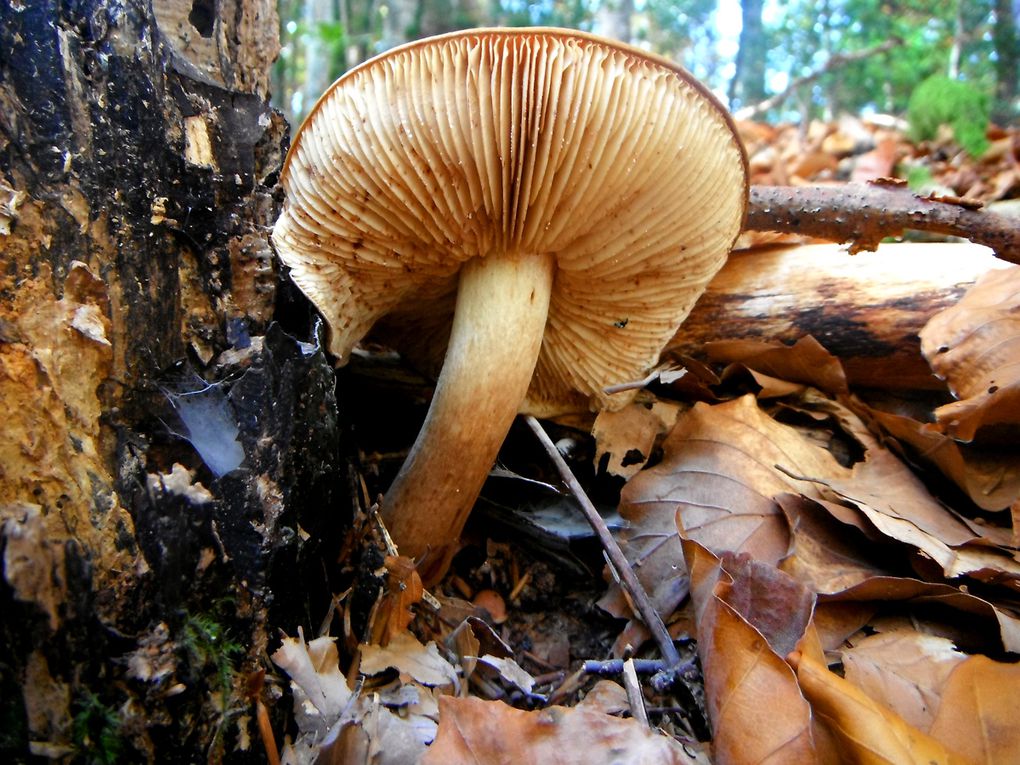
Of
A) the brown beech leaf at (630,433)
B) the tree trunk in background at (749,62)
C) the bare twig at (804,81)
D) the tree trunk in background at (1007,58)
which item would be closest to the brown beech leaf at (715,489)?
the brown beech leaf at (630,433)

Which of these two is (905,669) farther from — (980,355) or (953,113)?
(953,113)

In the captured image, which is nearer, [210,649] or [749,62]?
[210,649]

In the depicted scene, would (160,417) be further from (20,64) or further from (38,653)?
(20,64)

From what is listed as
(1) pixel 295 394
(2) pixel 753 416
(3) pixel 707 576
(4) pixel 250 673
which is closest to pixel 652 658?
(3) pixel 707 576

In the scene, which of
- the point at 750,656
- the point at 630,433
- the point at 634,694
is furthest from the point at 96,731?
the point at 630,433

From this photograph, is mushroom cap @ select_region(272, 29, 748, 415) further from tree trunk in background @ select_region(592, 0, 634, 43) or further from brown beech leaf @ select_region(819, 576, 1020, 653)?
tree trunk in background @ select_region(592, 0, 634, 43)

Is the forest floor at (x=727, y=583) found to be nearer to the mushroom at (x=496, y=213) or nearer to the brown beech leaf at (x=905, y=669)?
the brown beech leaf at (x=905, y=669)
